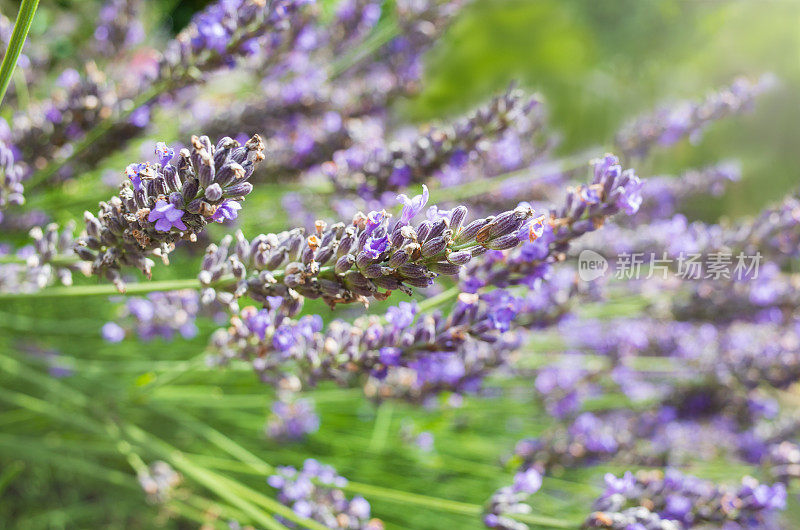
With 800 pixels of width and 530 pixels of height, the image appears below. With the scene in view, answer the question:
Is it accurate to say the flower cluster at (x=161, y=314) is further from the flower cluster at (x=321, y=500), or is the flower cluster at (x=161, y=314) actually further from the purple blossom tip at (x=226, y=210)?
the purple blossom tip at (x=226, y=210)

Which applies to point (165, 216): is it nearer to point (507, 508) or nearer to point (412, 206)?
point (412, 206)

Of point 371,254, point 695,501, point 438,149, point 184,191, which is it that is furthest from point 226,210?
point 695,501

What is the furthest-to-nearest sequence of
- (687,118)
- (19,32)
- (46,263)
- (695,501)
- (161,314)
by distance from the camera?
(687,118) < (161,314) < (695,501) < (46,263) < (19,32)

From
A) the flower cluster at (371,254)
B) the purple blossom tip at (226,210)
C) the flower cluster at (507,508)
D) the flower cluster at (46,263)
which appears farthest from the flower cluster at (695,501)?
the flower cluster at (46,263)

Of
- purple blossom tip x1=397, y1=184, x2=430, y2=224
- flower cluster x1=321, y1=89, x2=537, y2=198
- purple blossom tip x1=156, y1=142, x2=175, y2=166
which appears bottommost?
purple blossom tip x1=156, y1=142, x2=175, y2=166

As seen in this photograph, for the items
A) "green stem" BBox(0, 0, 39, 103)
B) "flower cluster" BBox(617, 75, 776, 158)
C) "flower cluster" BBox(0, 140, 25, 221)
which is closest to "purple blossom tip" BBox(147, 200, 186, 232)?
"green stem" BBox(0, 0, 39, 103)

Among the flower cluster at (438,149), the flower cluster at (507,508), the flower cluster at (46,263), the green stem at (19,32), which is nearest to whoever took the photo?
the green stem at (19,32)

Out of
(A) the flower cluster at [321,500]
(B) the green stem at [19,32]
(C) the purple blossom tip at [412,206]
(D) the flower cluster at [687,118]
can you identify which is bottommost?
(A) the flower cluster at [321,500]

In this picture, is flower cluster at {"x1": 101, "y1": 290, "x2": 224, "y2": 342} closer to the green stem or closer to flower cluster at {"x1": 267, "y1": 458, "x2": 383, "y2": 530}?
flower cluster at {"x1": 267, "y1": 458, "x2": 383, "y2": 530}

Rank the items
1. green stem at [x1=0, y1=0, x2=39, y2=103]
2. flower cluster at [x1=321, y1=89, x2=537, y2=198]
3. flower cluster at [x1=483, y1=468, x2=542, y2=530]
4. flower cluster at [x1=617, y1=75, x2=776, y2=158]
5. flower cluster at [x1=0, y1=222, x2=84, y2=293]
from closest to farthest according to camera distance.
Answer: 1. green stem at [x1=0, y1=0, x2=39, y2=103]
2. flower cluster at [x1=0, y1=222, x2=84, y2=293]
3. flower cluster at [x1=483, y1=468, x2=542, y2=530]
4. flower cluster at [x1=321, y1=89, x2=537, y2=198]
5. flower cluster at [x1=617, y1=75, x2=776, y2=158]
